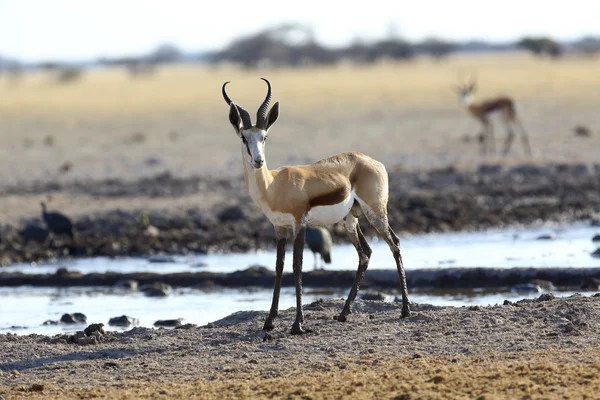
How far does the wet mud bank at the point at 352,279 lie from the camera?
1234 cm

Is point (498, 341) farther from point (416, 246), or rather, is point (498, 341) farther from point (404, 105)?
point (404, 105)

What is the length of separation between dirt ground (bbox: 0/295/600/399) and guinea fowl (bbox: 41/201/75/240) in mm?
6158

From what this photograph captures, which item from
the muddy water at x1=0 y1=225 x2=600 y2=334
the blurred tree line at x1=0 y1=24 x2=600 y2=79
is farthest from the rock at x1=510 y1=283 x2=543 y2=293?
the blurred tree line at x1=0 y1=24 x2=600 y2=79

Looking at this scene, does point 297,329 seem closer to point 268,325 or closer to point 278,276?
point 268,325

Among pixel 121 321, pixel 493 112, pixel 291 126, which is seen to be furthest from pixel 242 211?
pixel 291 126

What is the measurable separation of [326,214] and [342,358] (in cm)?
144

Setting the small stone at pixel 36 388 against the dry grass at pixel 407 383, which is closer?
the dry grass at pixel 407 383

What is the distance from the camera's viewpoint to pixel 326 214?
9305mm

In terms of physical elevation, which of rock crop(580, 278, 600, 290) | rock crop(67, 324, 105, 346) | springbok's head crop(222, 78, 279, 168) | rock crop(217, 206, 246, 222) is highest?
springbok's head crop(222, 78, 279, 168)

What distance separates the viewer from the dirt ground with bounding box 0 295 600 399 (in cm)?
746

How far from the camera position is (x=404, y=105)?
3572 centimetres

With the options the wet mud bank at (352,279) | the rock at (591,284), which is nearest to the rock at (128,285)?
the wet mud bank at (352,279)

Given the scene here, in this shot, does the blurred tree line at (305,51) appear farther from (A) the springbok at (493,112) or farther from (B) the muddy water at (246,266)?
(B) the muddy water at (246,266)

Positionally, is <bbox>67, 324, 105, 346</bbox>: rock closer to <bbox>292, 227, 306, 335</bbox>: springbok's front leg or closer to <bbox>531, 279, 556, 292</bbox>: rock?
<bbox>292, 227, 306, 335</bbox>: springbok's front leg
